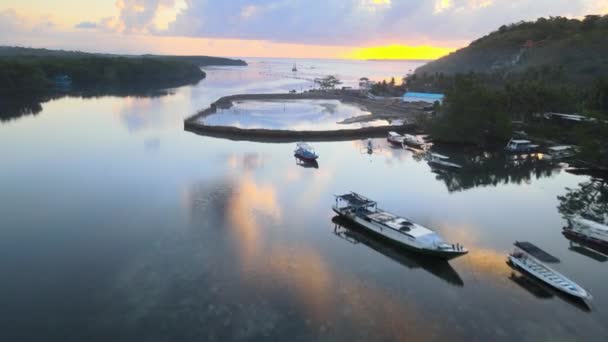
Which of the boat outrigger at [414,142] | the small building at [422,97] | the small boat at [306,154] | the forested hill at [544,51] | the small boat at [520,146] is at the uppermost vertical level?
the forested hill at [544,51]

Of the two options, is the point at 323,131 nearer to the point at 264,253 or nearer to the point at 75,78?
the point at 264,253

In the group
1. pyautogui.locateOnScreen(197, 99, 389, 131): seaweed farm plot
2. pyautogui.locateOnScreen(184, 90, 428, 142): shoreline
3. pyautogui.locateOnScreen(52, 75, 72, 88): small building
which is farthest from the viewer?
pyautogui.locateOnScreen(52, 75, 72, 88): small building

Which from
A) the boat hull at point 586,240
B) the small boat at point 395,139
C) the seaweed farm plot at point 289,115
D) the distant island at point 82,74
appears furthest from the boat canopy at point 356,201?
the distant island at point 82,74

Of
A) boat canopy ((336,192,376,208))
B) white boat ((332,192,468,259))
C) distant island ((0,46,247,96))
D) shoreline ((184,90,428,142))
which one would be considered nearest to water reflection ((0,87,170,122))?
distant island ((0,46,247,96))

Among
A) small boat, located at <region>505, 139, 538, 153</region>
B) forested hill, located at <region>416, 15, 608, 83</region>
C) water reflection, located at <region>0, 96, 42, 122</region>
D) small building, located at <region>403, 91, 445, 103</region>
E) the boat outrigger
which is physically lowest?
water reflection, located at <region>0, 96, 42, 122</region>

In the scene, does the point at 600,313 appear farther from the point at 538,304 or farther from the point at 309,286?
the point at 309,286

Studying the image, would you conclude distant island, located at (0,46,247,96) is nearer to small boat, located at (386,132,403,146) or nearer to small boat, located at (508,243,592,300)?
small boat, located at (386,132,403,146)

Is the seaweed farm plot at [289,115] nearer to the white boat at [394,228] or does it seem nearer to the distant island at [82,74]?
the white boat at [394,228]
